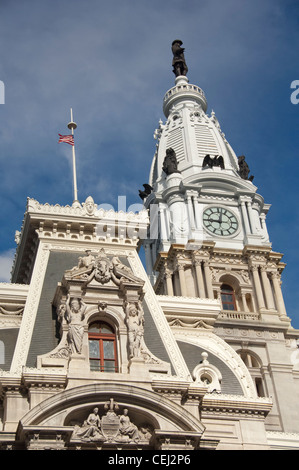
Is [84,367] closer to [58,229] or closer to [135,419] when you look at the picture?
[135,419]

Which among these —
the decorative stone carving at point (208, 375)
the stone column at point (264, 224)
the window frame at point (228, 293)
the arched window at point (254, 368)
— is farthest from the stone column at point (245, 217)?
the decorative stone carving at point (208, 375)

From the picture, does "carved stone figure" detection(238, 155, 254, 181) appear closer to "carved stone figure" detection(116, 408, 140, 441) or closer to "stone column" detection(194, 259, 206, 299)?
"stone column" detection(194, 259, 206, 299)

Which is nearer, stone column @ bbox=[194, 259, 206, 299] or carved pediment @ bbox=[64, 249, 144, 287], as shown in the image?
carved pediment @ bbox=[64, 249, 144, 287]

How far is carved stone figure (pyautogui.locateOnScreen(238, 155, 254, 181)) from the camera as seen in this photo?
85.3 m

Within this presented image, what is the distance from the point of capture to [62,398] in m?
31.9

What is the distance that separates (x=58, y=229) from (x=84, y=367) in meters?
9.63

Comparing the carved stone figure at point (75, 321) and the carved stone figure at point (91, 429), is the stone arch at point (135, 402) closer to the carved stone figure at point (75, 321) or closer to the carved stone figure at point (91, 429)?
the carved stone figure at point (91, 429)

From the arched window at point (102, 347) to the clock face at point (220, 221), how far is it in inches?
1732

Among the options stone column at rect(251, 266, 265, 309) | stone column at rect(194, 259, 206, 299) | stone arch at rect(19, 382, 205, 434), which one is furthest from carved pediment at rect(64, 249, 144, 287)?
stone column at rect(251, 266, 265, 309)

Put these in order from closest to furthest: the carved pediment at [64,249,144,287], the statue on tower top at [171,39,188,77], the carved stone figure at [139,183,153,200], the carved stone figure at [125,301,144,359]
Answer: the carved stone figure at [125,301,144,359] → the carved pediment at [64,249,144,287] → the carved stone figure at [139,183,153,200] → the statue on tower top at [171,39,188,77]

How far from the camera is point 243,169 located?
85.9m

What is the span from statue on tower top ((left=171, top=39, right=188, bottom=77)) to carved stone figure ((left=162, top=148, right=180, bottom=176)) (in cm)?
1860

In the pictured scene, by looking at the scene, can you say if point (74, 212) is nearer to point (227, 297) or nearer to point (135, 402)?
point (135, 402)

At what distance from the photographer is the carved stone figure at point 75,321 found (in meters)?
34.2
